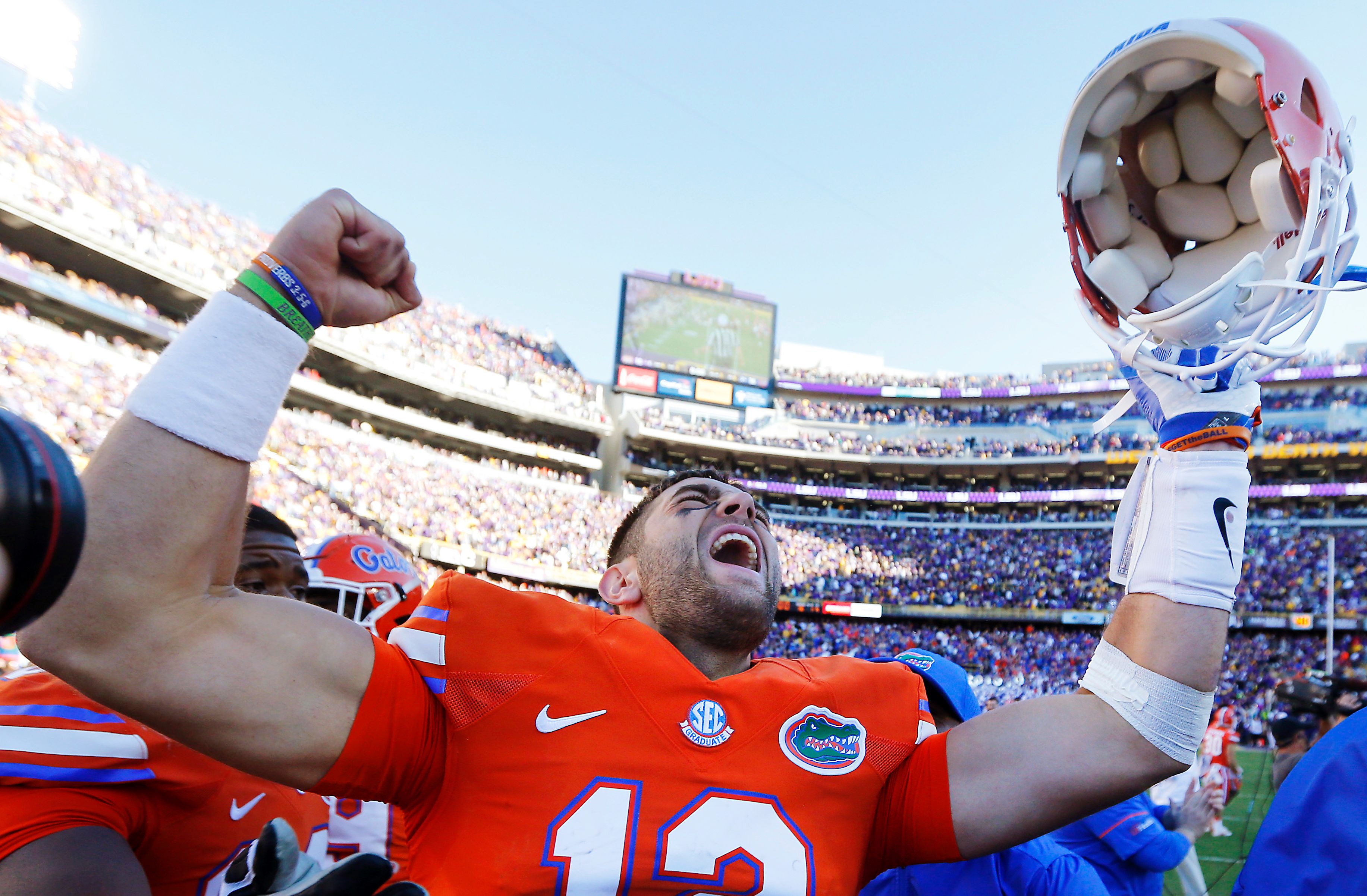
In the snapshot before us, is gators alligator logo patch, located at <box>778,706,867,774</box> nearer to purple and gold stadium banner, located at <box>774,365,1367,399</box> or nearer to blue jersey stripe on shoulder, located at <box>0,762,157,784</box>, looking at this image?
blue jersey stripe on shoulder, located at <box>0,762,157,784</box>

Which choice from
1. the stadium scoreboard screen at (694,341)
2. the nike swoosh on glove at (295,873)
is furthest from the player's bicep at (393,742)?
the stadium scoreboard screen at (694,341)

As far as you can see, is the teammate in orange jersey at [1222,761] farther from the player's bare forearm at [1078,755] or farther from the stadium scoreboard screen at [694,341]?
the stadium scoreboard screen at [694,341]

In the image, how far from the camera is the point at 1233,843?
9.65m

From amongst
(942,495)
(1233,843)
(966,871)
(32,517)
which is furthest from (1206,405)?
(942,495)

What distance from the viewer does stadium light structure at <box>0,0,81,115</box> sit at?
2800 cm

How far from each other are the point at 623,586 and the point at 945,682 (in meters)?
0.99

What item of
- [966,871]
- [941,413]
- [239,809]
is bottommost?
[966,871]

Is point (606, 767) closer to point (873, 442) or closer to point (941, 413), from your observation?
point (873, 442)

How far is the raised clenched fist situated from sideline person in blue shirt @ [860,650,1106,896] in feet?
5.59

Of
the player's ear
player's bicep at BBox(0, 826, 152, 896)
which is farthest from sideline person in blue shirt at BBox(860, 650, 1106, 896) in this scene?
player's bicep at BBox(0, 826, 152, 896)

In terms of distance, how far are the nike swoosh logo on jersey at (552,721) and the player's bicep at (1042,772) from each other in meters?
0.85

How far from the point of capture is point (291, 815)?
2291 mm

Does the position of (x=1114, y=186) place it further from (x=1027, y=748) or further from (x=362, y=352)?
(x=362, y=352)

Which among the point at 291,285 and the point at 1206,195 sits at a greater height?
the point at 1206,195
